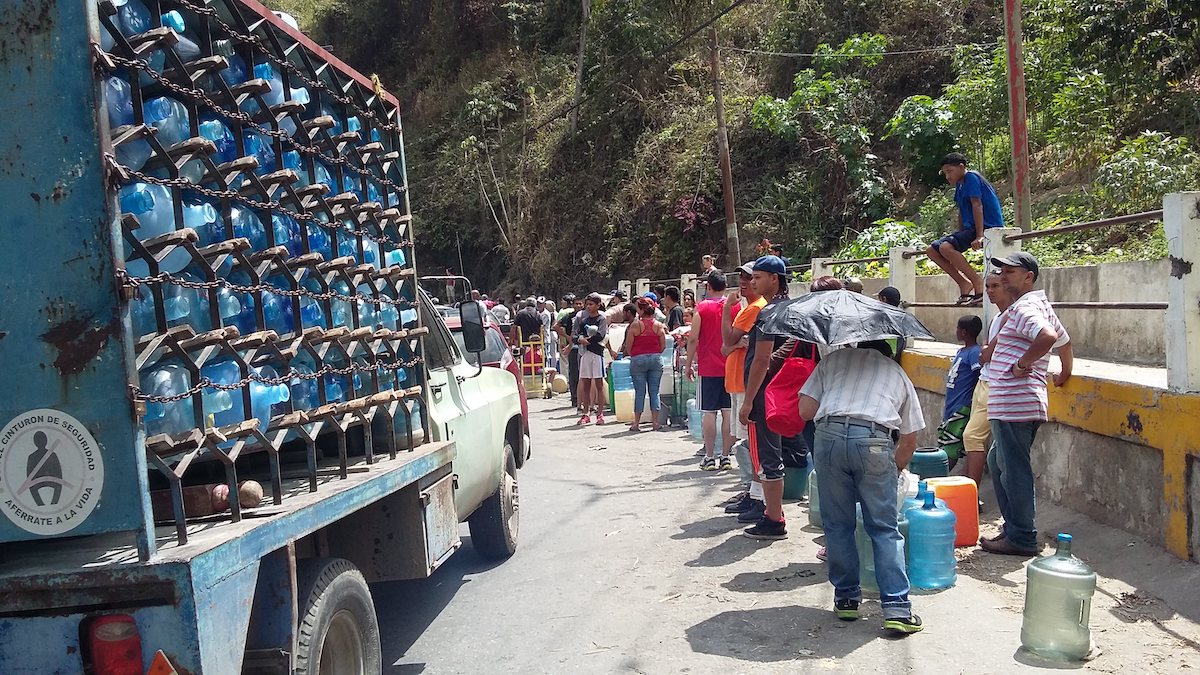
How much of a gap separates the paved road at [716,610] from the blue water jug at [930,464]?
2.51 ft

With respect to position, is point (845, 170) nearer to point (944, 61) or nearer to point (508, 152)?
point (944, 61)

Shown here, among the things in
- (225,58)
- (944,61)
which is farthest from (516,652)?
(944,61)

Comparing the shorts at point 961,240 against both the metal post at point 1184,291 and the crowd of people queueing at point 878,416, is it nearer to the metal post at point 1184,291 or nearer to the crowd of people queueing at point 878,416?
the crowd of people queueing at point 878,416

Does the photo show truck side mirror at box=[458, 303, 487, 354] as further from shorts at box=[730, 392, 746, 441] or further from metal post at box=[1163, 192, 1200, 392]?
metal post at box=[1163, 192, 1200, 392]

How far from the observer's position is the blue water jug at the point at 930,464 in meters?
6.94

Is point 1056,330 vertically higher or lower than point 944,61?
lower

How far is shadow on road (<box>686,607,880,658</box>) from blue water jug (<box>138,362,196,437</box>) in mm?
2937

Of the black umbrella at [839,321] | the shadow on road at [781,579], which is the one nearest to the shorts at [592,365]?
the shadow on road at [781,579]

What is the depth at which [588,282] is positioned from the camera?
29188 mm

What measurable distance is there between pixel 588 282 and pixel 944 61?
38.1 ft

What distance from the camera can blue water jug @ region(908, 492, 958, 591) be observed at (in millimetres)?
5508

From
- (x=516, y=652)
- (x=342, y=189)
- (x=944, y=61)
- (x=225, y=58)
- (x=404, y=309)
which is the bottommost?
(x=516, y=652)

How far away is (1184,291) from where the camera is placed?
5.37 meters

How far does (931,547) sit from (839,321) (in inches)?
62.3
